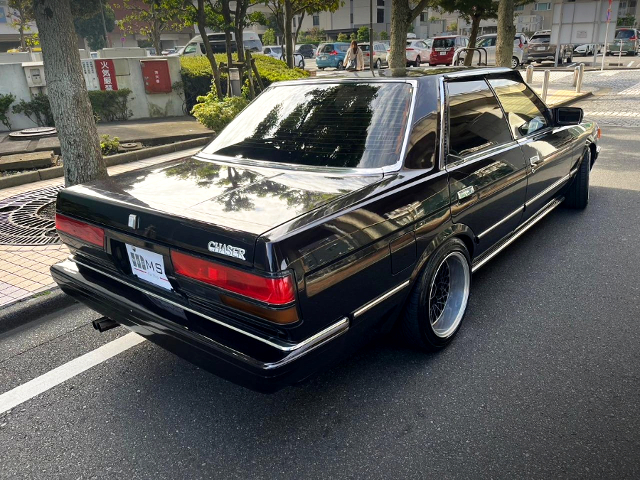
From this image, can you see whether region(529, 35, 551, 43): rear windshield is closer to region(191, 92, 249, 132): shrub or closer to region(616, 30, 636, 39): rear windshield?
region(616, 30, 636, 39): rear windshield

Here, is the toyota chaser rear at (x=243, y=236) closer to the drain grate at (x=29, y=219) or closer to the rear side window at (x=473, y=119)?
the rear side window at (x=473, y=119)

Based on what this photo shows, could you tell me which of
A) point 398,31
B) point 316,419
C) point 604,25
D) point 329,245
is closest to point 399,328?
point 316,419

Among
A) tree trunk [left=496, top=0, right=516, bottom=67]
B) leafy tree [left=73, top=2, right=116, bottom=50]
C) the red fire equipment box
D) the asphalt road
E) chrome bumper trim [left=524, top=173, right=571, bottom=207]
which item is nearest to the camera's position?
the asphalt road

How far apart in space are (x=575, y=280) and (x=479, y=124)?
151 cm

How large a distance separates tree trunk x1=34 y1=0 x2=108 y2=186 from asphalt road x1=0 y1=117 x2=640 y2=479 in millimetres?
2336

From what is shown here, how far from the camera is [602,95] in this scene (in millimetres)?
14625

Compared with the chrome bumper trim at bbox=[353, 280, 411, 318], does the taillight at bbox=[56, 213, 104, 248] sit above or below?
above

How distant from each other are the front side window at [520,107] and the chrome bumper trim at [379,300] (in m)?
1.84

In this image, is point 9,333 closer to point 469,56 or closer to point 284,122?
point 284,122

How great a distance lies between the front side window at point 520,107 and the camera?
3.82m

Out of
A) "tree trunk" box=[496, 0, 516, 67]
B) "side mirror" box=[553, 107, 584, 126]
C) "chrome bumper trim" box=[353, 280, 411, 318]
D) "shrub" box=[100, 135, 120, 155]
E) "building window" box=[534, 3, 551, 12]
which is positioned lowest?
"shrub" box=[100, 135, 120, 155]

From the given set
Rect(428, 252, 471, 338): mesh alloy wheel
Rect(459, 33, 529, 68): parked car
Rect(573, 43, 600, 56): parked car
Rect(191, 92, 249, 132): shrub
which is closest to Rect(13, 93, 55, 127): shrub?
Rect(191, 92, 249, 132): shrub

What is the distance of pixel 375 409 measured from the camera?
103 inches

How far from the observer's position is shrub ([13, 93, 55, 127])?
10.7m
